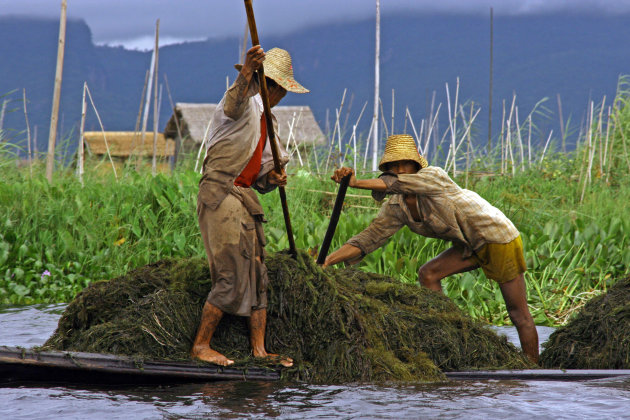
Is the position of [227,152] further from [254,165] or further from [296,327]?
[296,327]

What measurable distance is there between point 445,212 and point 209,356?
6.35 ft

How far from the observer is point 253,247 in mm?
4496

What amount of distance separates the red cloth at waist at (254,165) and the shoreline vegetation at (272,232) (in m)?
2.74

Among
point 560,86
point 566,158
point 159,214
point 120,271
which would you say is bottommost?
point 120,271

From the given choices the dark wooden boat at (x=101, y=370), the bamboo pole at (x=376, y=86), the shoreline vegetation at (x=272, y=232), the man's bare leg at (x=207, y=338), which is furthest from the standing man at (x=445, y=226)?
the bamboo pole at (x=376, y=86)

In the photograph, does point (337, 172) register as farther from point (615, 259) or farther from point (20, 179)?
point (20, 179)

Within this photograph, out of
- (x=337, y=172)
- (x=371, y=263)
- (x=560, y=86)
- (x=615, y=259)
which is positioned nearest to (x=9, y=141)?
(x=371, y=263)

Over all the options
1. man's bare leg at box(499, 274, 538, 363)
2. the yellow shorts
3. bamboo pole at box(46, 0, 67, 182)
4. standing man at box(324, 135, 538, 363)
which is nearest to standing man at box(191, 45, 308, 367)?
standing man at box(324, 135, 538, 363)

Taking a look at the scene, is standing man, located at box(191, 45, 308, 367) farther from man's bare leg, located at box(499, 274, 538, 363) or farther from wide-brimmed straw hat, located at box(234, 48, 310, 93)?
man's bare leg, located at box(499, 274, 538, 363)

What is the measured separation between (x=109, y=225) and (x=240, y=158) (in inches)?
185

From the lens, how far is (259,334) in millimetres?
4594

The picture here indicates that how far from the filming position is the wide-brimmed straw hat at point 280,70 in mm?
4297

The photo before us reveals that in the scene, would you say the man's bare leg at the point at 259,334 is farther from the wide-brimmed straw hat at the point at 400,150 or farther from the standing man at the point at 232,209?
the wide-brimmed straw hat at the point at 400,150

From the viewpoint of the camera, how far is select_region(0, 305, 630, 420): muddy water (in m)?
4.02
